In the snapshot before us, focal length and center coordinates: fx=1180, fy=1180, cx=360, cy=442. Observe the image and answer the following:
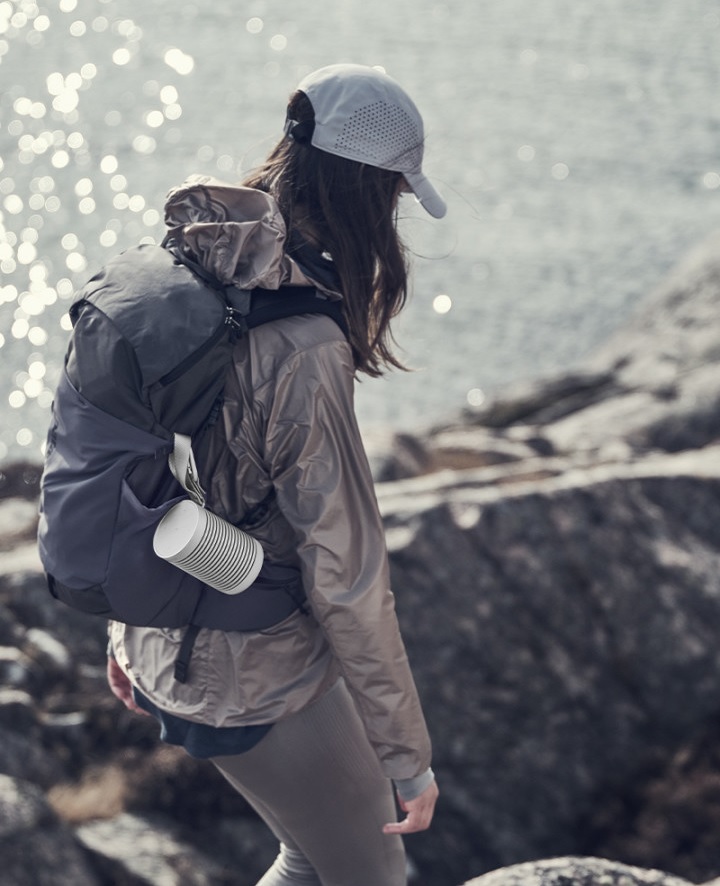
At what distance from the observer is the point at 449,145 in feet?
68.5

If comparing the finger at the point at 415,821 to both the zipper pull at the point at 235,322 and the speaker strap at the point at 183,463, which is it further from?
the zipper pull at the point at 235,322

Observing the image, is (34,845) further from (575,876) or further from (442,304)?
(442,304)

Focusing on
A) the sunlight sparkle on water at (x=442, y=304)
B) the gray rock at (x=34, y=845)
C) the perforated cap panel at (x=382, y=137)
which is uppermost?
the perforated cap panel at (x=382, y=137)

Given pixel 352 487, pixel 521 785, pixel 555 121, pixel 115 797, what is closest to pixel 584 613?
pixel 521 785

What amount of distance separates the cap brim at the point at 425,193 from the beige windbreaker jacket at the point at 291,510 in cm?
45

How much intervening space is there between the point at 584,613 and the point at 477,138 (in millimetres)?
21828

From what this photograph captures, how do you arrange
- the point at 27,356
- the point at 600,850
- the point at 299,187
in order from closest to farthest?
the point at 299,187, the point at 600,850, the point at 27,356

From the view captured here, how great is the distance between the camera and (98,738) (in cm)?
607

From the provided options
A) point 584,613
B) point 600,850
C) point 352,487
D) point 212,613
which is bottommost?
point 600,850

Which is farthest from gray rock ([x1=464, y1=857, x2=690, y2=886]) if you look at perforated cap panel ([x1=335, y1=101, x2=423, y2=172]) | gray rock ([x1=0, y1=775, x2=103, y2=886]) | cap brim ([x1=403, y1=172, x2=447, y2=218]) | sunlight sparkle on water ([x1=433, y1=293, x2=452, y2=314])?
sunlight sparkle on water ([x1=433, y1=293, x2=452, y2=314])

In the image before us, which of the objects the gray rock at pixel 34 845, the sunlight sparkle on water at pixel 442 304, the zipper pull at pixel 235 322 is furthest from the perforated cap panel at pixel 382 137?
the sunlight sparkle on water at pixel 442 304

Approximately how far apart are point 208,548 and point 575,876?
4.49ft

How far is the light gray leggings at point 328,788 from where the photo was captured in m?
3.23

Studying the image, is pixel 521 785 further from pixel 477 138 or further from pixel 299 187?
pixel 477 138
